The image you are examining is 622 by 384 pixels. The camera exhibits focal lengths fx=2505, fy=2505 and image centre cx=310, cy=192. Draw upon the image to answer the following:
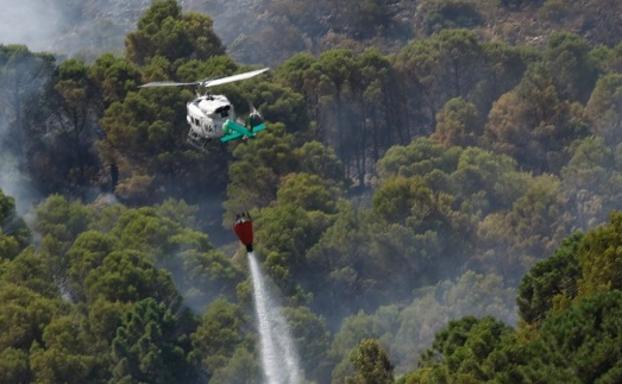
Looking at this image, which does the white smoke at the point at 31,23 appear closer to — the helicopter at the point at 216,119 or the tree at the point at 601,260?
the helicopter at the point at 216,119

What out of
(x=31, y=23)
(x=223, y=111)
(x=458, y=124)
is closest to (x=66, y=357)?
(x=223, y=111)

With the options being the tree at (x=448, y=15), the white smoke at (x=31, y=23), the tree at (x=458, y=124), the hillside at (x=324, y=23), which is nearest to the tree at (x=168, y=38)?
the tree at (x=458, y=124)

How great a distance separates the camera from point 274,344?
4970 inches

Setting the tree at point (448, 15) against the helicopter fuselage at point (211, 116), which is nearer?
the helicopter fuselage at point (211, 116)

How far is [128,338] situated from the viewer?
124750 mm

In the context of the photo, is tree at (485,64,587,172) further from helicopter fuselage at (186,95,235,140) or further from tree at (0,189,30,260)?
helicopter fuselage at (186,95,235,140)

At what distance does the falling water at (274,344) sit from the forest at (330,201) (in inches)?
23.6

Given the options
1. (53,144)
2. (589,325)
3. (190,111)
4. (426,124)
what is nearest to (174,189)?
(53,144)

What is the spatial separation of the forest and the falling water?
1.97 ft

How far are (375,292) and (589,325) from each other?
154 ft

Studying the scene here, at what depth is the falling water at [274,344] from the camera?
12438 cm

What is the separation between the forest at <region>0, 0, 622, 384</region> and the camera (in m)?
122

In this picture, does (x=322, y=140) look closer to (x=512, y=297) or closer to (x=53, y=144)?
(x=53, y=144)

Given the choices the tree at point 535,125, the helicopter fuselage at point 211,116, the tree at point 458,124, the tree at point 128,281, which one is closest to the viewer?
the helicopter fuselage at point 211,116
